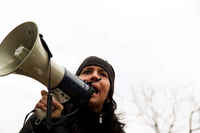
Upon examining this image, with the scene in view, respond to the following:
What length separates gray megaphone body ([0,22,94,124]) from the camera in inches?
65.7

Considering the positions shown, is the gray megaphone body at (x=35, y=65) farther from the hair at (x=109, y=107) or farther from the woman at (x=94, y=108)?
the hair at (x=109, y=107)

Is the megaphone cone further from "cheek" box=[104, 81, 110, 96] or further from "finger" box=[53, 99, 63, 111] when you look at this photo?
"cheek" box=[104, 81, 110, 96]

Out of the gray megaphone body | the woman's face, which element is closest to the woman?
the woman's face

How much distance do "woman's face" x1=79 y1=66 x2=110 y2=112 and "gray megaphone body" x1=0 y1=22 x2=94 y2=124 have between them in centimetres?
42

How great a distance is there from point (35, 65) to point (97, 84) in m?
0.86

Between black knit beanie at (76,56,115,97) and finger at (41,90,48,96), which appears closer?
finger at (41,90,48,96)

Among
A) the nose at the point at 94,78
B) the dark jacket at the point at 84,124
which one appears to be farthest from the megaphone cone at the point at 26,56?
the nose at the point at 94,78

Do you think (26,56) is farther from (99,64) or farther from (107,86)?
(99,64)

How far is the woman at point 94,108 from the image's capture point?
1857mm

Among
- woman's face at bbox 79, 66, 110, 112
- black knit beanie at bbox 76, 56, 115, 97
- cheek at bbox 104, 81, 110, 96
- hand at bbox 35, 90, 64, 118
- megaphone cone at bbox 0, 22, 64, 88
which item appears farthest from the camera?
black knit beanie at bbox 76, 56, 115, 97

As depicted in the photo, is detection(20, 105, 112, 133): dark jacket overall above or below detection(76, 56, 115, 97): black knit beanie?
below

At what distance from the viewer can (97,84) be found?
242 centimetres

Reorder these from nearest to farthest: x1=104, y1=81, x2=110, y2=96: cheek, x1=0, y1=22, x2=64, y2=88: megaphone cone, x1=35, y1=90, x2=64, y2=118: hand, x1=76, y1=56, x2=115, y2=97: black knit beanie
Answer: x1=0, y1=22, x2=64, y2=88: megaphone cone → x1=35, y1=90, x2=64, y2=118: hand → x1=104, y1=81, x2=110, y2=96: cheek → x1=76, y1=56, x2=115, y2=97: black knit beanie

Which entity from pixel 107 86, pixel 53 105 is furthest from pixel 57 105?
pixel 107 86
